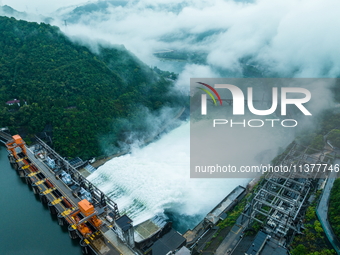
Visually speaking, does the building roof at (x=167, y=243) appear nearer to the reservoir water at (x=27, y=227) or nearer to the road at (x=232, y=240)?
the road at (x=232, y=240)

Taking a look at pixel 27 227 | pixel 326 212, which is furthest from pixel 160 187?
pixel 326 212

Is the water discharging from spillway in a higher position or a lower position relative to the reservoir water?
higher

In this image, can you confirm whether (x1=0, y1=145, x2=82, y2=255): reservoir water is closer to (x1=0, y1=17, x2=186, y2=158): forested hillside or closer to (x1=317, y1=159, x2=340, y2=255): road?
(x1=0, y1=17, x2=186, y2=158): forested hillside

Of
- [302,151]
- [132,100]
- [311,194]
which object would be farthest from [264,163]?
[132,100]

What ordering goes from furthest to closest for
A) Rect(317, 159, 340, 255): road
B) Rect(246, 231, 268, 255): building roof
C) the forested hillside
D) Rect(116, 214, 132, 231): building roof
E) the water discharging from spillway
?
the forested hillside, the water discharging from spillway, Rect(116, 214, 132, 231): building roof, Rect(317, 159, 340, 255): road, Rect(246, 231, 268, 255): building roof

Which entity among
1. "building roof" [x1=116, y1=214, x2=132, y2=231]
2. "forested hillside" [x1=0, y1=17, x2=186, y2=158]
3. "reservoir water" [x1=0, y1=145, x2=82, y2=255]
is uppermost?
"forested hillside" [x1=0, y1=17, x2=186, y2=158]

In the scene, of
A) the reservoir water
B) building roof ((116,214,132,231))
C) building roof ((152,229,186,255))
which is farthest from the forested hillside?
building roof ((152,229,186,255))

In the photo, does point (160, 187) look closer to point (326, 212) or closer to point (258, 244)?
point (258, 244)
